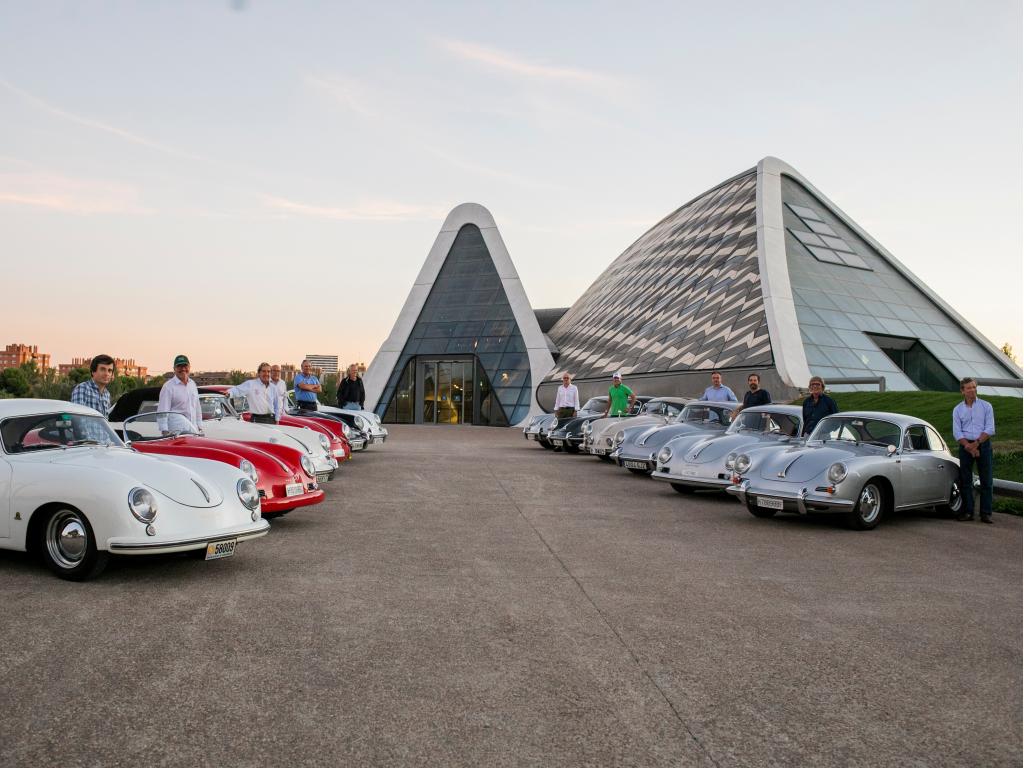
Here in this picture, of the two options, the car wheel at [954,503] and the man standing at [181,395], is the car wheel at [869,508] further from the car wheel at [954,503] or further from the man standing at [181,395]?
the man standing at [181,395]

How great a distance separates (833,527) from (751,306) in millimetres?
21311

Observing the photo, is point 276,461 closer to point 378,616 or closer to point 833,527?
point 378,616

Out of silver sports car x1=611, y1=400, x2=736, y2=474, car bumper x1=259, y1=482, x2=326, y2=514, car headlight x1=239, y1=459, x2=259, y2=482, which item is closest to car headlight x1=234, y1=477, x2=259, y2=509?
car headlight x1=239, y1=459, x2=259, y2=482

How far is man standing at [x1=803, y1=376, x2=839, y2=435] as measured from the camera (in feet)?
→ 39.4

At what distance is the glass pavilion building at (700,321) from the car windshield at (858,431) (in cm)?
1486

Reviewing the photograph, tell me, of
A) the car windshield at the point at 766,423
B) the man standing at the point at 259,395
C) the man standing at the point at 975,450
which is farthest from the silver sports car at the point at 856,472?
the man standing at the point at 259,395

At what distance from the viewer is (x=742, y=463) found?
10703 millimetres

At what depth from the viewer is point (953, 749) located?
133 inches

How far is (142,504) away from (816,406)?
365 inches

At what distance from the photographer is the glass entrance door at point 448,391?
4550 cm

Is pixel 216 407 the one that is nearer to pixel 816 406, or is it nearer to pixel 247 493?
pixel 247 493

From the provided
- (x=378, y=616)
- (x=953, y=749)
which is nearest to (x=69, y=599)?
(x=378, y=616)

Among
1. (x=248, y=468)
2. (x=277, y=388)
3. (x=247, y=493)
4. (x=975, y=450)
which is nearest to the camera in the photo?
(x=247, y=493)

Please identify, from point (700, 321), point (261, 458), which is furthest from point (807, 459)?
point (700, 321)
